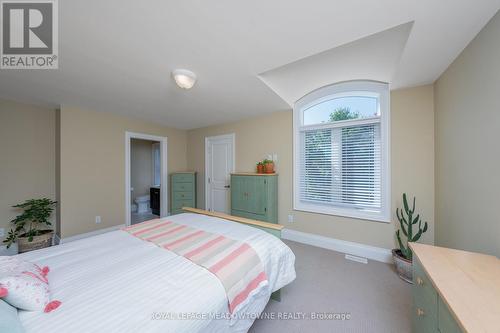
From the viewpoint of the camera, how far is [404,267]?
202cm

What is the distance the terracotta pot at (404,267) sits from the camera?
1979 millimetres

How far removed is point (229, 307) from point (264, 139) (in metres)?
2.85

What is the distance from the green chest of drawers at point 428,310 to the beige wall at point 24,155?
4.87 m

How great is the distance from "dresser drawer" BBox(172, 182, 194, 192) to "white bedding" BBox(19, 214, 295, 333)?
2727 millimetres

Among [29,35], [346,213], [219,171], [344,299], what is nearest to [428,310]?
[344,299]

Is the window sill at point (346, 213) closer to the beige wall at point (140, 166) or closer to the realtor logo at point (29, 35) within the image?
the realtor logo at point (29, 35)

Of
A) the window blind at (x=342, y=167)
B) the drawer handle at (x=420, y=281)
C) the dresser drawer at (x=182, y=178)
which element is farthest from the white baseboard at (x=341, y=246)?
the dresser drawer at (x=182, y=178)

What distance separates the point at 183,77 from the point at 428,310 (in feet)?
8.62

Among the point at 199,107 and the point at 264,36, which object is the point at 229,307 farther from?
the point at 199,107

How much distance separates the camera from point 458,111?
1.64m

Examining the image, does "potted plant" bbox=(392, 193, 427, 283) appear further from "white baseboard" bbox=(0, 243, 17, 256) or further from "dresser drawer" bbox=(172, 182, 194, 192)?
"white baseboard" bbox=(0, 243, 17, 256)

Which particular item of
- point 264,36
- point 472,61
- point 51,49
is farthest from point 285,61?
point 51,49

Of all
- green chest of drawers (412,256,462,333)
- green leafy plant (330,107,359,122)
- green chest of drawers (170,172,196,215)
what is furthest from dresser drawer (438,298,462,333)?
green chest of drawers (170,172,196,215)

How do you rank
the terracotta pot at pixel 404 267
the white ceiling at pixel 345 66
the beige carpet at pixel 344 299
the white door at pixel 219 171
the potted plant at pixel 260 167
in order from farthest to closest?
the white door at pixel 219 171, the potted plant at pixel 260 167, the terracotta pot at pixel 404 267, the white ceiling at pixel 345 66, the beige carpet at pixel 344 299
